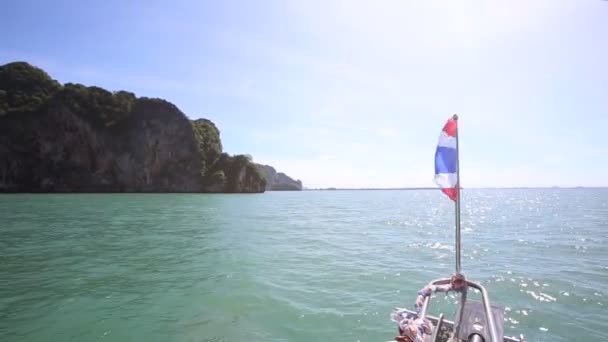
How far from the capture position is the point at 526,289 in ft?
37.2

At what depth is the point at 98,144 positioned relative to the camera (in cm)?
10788

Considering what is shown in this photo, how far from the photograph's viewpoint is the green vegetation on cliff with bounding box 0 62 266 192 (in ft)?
310

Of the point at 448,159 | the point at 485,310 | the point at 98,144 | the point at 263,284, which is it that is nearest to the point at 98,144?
the point at 98,144

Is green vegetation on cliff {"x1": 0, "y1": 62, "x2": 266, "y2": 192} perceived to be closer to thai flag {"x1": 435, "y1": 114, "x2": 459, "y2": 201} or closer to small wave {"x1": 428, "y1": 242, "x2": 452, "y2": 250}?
small wave {"x1": 428, "y1": 242, "x2": 452, "y2": 250}

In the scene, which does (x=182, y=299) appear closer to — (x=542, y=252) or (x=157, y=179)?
(x=542, y=252)

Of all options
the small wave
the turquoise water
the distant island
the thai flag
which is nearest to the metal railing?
the thai flag

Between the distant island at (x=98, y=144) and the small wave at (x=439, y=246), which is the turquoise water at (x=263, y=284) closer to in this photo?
the small wave at (x=439, y=246)

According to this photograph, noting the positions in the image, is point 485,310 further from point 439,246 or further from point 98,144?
point 98,144

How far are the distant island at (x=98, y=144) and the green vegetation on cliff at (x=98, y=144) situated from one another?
227mm

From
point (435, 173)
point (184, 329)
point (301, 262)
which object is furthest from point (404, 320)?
point (301, 262)

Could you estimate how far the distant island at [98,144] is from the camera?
310ft

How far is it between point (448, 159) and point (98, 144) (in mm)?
124502

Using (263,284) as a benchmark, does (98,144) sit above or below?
above

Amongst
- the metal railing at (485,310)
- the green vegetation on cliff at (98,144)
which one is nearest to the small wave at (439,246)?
the metal railing at (485,310)
